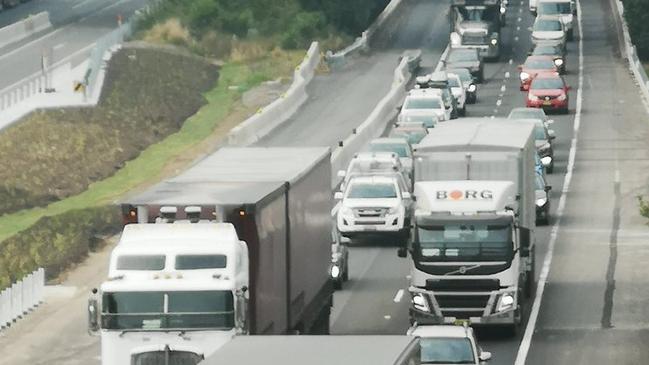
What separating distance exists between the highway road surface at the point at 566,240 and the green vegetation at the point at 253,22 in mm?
3699

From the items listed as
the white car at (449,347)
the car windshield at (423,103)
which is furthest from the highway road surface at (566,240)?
the white car at (449,347)

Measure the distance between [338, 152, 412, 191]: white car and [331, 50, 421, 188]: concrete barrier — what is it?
5426mm

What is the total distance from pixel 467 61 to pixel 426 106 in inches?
700

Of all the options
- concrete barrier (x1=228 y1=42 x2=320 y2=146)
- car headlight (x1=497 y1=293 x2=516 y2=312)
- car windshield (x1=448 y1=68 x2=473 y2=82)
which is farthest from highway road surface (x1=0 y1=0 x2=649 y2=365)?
car windshield (x1=448 y1=68 x2=473 y2=82)

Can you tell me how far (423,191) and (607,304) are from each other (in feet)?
22.1

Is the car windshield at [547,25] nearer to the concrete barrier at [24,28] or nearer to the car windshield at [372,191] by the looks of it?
the concrete barrier at [24,28]

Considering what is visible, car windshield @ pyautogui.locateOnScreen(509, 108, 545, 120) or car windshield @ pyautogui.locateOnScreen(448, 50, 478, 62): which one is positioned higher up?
car windshield @ pyautogui.locateOnScreen(509, 108, 545, 120)

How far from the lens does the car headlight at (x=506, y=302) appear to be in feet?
113

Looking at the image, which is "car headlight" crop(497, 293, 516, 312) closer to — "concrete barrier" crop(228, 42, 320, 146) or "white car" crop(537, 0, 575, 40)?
"concrete barrier" crop(228, 42, 320, 146)

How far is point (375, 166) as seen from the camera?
50281 mm

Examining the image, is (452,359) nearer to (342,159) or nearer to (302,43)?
(342,159)

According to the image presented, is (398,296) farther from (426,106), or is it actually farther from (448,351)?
(426,106)

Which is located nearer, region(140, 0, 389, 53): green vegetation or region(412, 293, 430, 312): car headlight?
region(412, 293, 430, 312): car headlight

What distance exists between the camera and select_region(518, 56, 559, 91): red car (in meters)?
80.8
